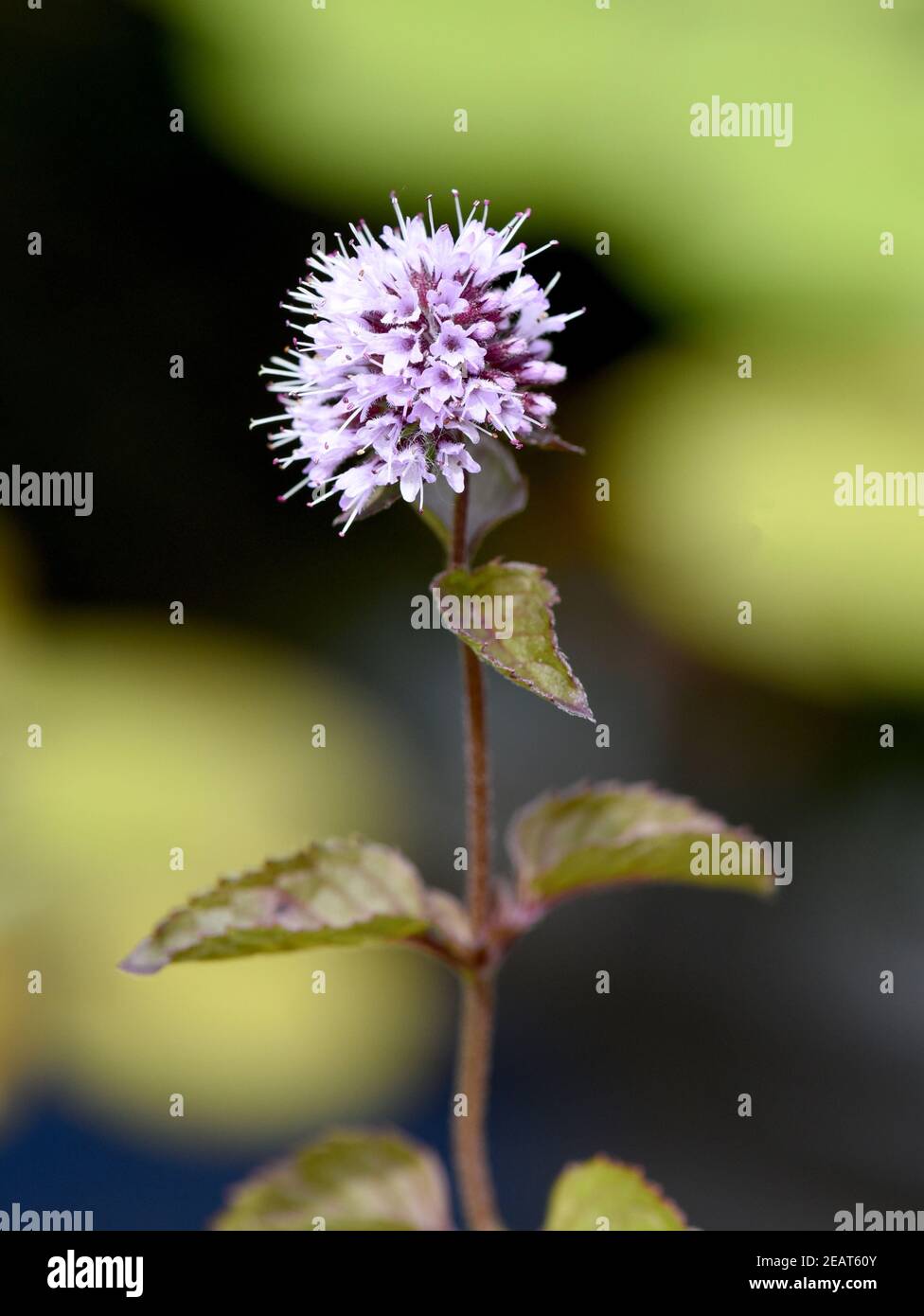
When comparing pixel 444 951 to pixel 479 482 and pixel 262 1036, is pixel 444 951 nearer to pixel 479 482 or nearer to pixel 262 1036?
pixel 479 482

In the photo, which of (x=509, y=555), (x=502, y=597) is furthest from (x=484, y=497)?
(x=509, y=555)

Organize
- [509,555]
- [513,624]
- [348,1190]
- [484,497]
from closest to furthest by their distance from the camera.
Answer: [513,624]
[484,497]
[348,1190]
[509,555]

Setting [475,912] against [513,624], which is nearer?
[513,624]

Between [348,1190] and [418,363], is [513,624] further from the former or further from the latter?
[348,1190]

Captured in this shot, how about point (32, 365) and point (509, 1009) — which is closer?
point (509, 1009)

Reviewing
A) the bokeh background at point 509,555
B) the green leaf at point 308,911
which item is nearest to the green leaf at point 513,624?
the green leaf at point 308,911

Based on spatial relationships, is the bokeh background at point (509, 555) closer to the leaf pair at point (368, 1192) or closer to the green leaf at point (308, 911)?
the leaf pair at point (368, 1192)

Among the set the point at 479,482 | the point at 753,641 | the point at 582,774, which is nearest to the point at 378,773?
Answer: the point at 582,774
